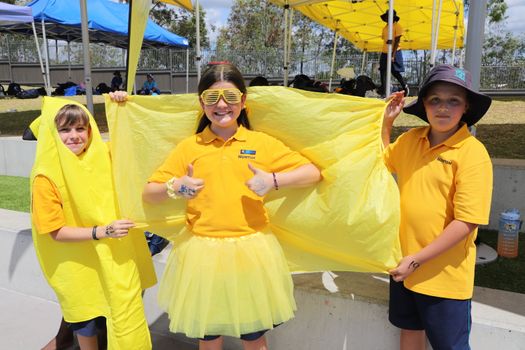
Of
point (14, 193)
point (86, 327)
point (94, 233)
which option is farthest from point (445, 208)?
point (14, 193)

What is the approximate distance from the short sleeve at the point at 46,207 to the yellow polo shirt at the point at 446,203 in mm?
1528

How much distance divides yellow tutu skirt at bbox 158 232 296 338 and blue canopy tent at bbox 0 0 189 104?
10837 millimetres

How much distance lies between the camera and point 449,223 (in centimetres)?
176

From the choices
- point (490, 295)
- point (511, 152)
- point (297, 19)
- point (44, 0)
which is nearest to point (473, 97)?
point (490, 295)

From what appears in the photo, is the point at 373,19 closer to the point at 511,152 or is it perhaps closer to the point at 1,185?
the point at 511,152

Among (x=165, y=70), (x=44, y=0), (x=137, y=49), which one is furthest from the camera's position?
(x=165, y=70)

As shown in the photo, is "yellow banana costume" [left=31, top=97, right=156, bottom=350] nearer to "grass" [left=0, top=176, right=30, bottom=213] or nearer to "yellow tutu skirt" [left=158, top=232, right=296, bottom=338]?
"yellow tutu skirt" [left=158, top=232, right=296, bottom=338]

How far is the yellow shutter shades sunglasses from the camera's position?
6.06 ft

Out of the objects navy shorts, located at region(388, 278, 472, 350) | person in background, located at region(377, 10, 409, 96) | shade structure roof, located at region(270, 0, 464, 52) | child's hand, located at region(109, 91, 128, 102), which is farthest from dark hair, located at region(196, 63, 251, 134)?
shade structure roof, located at region(270, 0, 464, 52)

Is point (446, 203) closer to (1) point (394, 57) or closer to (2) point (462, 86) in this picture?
(2) point (462, 86)

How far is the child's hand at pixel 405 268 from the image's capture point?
5.93 ft

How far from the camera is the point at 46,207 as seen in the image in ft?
6.68

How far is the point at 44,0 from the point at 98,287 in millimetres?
13978

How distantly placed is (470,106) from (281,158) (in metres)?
0.81
